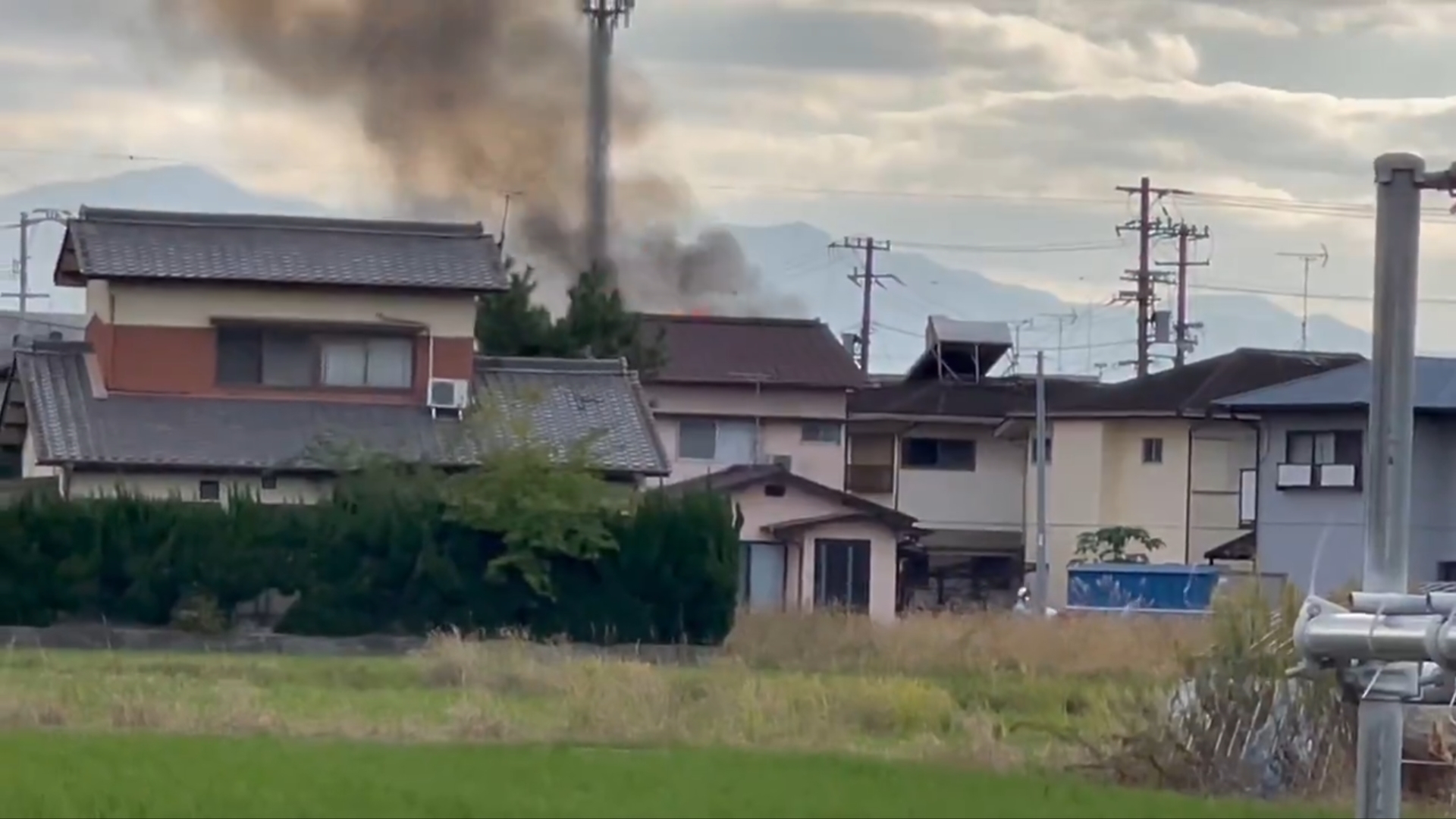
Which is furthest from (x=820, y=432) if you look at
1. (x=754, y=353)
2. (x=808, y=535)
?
(x=808, y=535)

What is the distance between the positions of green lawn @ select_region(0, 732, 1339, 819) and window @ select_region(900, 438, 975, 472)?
32.5 metres

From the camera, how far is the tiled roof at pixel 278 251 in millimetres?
33500

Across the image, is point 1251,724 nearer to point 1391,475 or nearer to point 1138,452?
point 1391,475

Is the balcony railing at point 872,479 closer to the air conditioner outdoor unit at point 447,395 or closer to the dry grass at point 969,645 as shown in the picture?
the air conditioner outdoor unit at point 447,395

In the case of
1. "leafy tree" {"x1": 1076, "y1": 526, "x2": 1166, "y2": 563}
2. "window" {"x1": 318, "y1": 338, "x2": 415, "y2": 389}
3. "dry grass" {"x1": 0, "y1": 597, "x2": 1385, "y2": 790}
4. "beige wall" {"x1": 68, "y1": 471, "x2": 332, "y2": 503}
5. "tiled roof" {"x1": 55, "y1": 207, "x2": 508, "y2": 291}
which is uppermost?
"tiled roof" {"x1": 55, "y1": 207, "x2": 508, "y2": 291}

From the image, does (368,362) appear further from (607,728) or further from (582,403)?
(607,728)

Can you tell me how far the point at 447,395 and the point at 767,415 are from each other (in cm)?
1304

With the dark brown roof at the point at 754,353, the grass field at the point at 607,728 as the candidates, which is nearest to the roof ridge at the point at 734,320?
the dark brown roof at the point at 754,353

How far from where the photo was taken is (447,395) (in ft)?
112

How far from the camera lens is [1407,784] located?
50.7ft

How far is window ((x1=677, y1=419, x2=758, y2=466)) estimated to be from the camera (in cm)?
4591

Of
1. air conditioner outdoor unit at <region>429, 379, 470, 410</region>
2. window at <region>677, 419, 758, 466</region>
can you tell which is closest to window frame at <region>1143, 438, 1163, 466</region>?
window at <region>677, 419, 758, 466</region>

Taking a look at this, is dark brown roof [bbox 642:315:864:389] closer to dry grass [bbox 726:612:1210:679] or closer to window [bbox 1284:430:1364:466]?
window [bbox 1284:430:1364:466]

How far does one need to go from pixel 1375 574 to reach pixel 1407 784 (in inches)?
332
